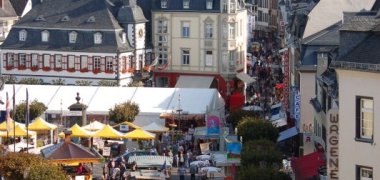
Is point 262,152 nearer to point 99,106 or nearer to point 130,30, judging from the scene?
point 99,106

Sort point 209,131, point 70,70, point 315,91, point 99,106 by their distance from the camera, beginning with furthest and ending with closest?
point 70,70
point 99,106
point 209,131
point 315,91

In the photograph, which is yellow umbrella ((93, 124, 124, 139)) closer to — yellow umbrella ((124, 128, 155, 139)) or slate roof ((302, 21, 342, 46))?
yellow umbrella ((124, 128, 155, 139))

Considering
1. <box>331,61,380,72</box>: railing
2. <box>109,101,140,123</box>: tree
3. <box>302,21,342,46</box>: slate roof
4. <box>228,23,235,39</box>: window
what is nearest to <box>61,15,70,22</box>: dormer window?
<box>228,23,235,39</box>: window

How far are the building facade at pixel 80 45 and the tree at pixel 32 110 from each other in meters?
14.4

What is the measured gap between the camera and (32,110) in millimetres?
76000

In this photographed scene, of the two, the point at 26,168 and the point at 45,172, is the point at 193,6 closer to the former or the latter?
the point at 26,168

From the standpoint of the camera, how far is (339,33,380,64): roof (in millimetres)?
29562

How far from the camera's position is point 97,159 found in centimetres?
5059

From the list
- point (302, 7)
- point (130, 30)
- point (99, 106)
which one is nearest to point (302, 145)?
point (302, 7)

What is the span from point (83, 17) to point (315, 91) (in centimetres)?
3556

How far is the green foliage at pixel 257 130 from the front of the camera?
63906 millimetres

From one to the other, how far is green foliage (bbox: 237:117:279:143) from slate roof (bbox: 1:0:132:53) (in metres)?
27.8

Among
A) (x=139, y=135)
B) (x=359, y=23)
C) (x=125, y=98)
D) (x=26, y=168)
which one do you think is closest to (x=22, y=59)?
(x=125, y=98)

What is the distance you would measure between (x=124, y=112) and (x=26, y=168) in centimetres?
2983
